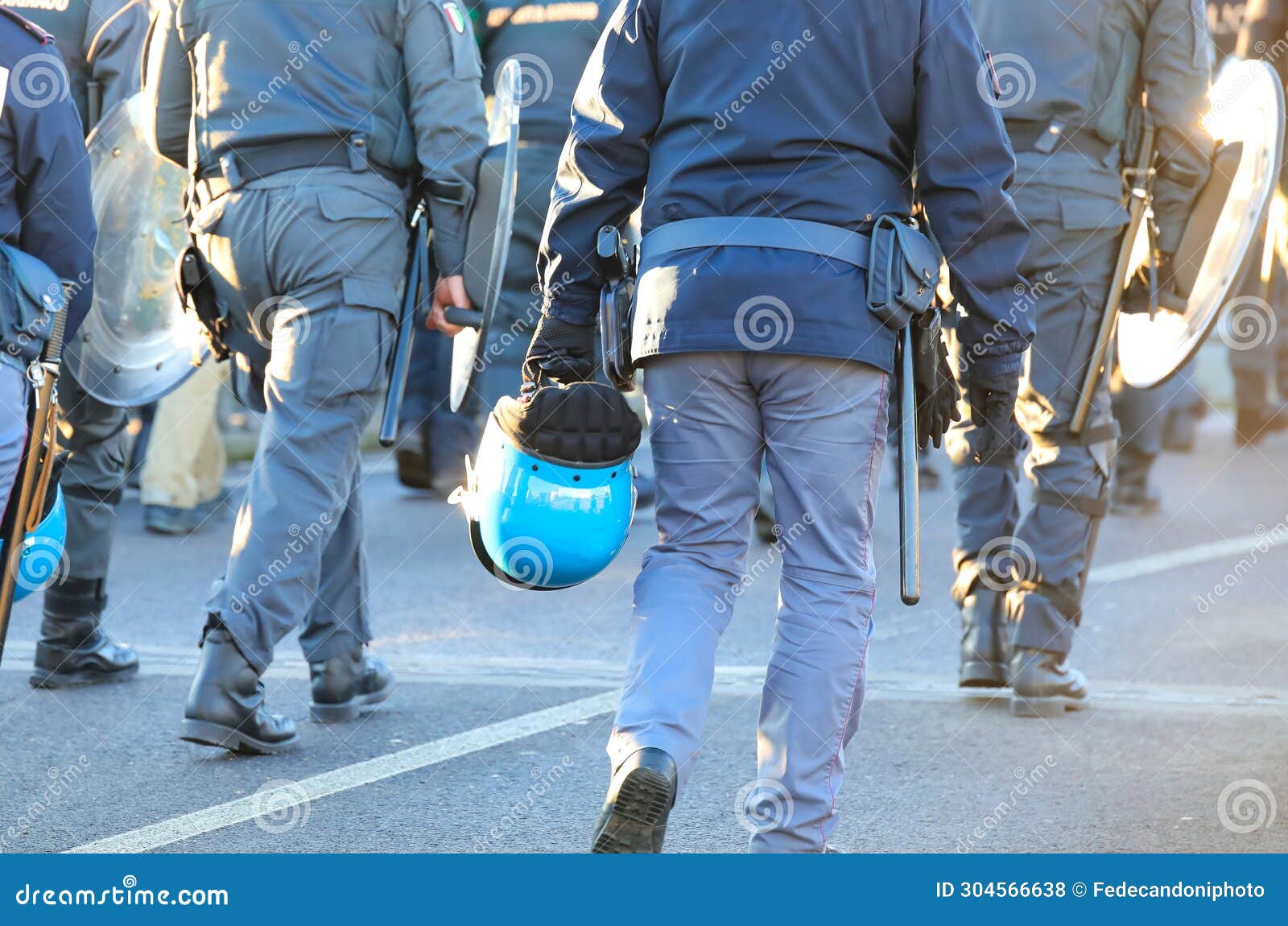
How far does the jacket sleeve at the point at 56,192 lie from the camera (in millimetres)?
3715

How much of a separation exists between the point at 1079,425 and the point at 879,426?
5.36 feet

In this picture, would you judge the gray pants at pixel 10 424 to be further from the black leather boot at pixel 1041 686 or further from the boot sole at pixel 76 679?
the black leather boot at pixel 1041 686

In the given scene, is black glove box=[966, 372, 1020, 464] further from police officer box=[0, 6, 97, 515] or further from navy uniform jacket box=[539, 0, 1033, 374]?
police officer box=[0, 6, 97, 515]

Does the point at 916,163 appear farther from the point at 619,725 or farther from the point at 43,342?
the point at 43,342

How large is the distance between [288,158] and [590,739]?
1.68 m

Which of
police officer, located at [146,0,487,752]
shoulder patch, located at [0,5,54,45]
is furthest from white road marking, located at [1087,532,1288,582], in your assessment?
shoulder patch, located at [0,5,54,45]

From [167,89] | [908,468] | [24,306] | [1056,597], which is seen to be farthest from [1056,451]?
[24,306]

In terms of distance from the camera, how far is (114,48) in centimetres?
501

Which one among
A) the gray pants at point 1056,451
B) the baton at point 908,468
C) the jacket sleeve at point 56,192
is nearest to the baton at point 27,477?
the jacket sleeve at point 56,192

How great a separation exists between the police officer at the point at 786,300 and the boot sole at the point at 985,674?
175cm

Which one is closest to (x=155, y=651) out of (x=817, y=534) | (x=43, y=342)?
(x=43, y=342)

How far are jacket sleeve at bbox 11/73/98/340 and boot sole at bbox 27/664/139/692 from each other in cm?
146

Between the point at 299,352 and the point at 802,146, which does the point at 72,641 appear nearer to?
the point at 299,352
